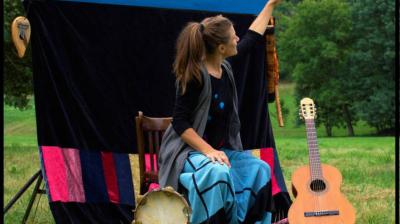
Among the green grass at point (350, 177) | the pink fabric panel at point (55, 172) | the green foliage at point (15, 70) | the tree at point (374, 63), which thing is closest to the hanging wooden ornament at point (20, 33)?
the pink fabric panel at point (55, 172)

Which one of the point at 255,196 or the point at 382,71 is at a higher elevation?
the point at 255,196

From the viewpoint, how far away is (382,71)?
34.2m


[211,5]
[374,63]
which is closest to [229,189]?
[211,5]

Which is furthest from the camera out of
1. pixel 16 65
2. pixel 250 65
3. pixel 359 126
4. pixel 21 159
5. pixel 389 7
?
pixel 359 126

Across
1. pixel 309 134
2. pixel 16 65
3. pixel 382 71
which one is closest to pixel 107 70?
pixel 309 134

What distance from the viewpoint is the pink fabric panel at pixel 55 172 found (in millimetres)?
5352

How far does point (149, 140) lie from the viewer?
16.9ft

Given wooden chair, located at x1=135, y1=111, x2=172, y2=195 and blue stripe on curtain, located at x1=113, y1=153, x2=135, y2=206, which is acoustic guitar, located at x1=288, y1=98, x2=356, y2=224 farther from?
blue stripe on curtain, located at x1=113, y1=153, x2=135, y2=206

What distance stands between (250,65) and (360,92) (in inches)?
1185

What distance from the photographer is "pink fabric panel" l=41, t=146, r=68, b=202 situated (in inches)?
211

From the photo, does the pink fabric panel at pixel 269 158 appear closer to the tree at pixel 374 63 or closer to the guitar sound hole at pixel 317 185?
the guitar sound hole at pixel 317 185

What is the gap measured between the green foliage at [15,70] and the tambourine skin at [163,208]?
8.72 m

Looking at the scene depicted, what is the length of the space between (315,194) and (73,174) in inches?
68.2

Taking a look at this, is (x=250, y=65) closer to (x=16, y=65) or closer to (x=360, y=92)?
(x=16, y=65)
